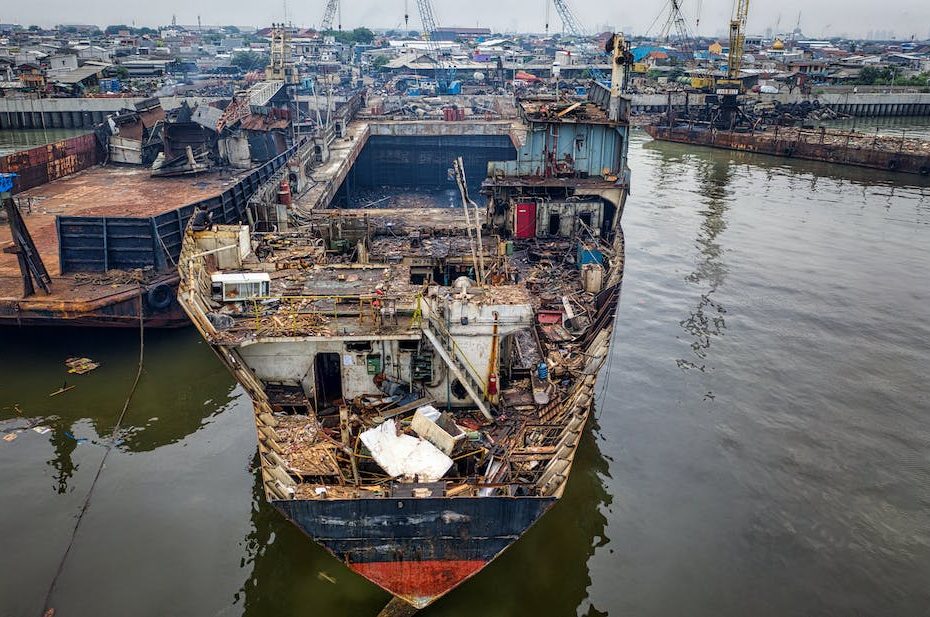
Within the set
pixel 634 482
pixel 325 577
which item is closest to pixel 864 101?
pixel 634 482

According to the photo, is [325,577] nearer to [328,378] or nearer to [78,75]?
[328,378]

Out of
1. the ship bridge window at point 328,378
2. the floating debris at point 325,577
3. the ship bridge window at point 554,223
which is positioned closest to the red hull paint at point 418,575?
the floating debris at point 325,577

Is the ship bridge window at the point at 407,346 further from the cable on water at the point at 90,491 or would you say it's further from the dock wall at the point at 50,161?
the dock wall at the point at 50,161

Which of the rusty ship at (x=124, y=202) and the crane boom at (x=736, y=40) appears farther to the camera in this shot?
the crane boom at (x=736, y=40)

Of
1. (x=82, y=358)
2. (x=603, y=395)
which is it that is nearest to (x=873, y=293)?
(x=603, y=395)

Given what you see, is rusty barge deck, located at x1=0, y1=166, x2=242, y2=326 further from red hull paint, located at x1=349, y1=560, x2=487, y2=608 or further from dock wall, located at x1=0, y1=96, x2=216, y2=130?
dock wall, located at x1=0, y1=96, x2=216, y2=130

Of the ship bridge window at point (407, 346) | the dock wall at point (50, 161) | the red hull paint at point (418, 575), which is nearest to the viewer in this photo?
the red hull paint at point (418, 575)

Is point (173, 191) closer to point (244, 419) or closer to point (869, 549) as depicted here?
point (244, 419)
